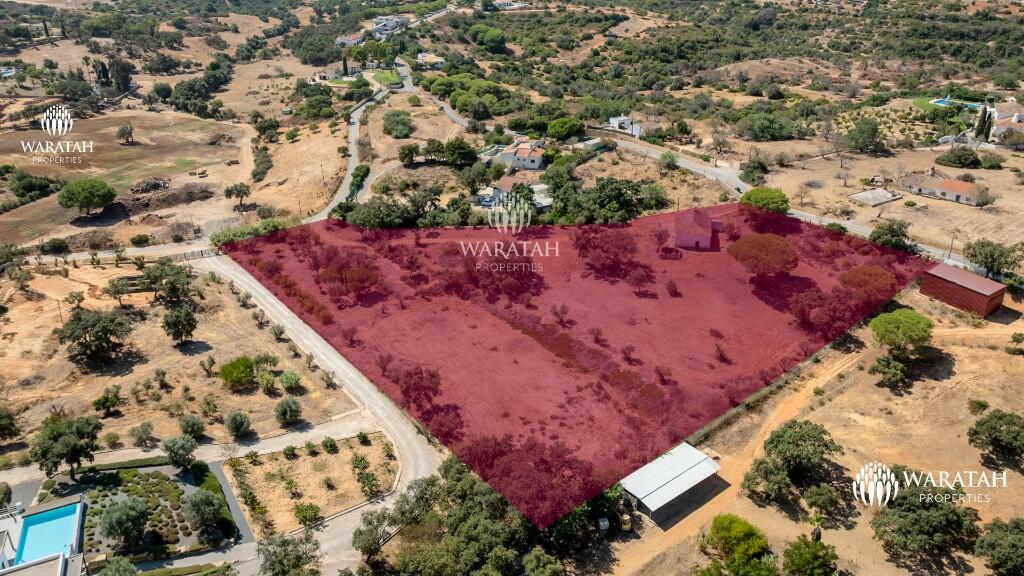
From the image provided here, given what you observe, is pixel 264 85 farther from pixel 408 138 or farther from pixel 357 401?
pixel 357 401

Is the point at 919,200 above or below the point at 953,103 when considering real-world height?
below

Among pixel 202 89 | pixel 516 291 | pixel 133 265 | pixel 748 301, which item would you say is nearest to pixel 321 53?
pixel 202 89

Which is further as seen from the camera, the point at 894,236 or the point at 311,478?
the point at 894,236

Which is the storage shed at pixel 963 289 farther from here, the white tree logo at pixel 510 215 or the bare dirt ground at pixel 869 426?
the white tree logo at pixel 510 215

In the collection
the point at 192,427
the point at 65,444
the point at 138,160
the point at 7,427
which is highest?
the point at 138,160

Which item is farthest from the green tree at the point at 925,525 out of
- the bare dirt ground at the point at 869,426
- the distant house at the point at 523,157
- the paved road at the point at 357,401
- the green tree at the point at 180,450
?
the distant house at the point at 523,157

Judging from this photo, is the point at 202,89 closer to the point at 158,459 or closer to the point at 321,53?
the point at 321,53

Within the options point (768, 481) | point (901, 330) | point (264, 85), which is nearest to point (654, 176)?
point (901, 330)
